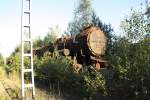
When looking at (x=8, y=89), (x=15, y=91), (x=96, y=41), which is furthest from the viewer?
(x=96, y=41)

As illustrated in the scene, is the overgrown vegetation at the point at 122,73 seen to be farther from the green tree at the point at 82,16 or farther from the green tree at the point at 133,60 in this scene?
the green tree at the point at 82,16

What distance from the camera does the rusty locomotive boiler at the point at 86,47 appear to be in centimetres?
2191

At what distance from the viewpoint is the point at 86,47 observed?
874 inches

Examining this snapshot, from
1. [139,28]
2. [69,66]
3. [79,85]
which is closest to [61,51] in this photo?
[69,66]

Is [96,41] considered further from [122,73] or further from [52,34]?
[52,34]

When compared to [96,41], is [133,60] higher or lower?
lower

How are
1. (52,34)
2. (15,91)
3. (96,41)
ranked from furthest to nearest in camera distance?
(52,34) → (96,41) → (15,91)

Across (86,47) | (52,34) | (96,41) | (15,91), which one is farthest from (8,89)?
(52,34)

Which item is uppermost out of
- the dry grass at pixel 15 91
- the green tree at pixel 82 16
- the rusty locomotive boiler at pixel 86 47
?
the green tree at pixel 82 16

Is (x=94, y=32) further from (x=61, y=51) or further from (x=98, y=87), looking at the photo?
(x=98, y=87)

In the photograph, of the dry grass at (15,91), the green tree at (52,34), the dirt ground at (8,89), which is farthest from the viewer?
the green tree at (52,34)

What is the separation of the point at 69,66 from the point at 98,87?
11.5 feet

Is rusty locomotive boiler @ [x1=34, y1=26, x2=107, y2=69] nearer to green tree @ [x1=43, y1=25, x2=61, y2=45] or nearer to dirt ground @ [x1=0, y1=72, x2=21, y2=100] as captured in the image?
dirt ground @ [x1=0, y1=72, x2=21, y2=100]

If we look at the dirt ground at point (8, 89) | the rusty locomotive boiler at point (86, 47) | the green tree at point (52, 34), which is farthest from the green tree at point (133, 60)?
the green tree at point (52, 34)
